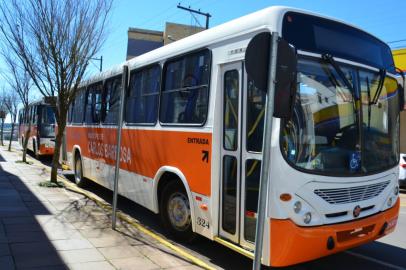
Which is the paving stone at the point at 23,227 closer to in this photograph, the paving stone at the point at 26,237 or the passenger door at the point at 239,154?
the paving stone at the point at 26,237

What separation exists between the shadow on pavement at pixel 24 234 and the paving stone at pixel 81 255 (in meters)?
0.09

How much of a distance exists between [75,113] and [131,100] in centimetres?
492

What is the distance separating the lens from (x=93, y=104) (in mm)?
11203

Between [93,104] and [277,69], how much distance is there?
7.81 m

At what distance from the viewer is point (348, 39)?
5.70 metres

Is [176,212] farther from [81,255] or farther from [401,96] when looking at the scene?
[401,96]

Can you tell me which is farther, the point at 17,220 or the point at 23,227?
the point at 17,220

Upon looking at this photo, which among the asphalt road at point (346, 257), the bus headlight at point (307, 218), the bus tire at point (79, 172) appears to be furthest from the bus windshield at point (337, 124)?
the bus tire at point (79, 172)

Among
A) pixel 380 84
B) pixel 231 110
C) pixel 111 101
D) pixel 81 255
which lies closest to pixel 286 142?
pixel 231 110

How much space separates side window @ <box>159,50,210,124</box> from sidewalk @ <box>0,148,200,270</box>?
194 cm

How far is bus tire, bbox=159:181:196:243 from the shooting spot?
6.82m

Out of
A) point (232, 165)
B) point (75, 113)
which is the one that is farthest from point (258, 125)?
point (75, 113)

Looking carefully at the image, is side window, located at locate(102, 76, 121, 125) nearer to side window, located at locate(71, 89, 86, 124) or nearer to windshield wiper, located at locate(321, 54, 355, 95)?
side window, located at locate(71, 89, 86, 124)

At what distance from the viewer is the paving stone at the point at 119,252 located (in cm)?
618
